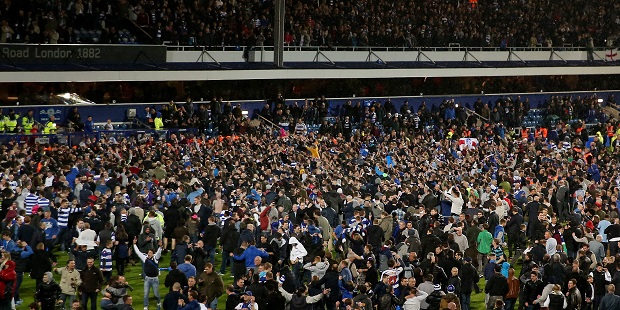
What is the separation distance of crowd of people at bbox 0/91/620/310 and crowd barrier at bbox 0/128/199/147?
14.4 inches

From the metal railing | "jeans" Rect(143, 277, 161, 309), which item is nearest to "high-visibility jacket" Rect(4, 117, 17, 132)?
the metal railing

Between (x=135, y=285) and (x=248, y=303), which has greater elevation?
(x=248, y=303)

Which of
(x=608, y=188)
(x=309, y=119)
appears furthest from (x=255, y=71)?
(x=608, y=188)

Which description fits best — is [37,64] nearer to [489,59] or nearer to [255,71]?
[255,71]

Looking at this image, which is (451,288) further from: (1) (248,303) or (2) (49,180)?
(2) (49,180)

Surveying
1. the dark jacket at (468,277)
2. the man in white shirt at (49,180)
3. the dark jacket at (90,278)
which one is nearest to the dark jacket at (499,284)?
the dark jacket at (468,277)

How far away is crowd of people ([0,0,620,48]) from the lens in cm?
3406

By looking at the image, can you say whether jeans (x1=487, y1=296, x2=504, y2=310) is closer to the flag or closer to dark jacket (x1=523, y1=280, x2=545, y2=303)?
dark jacket (x1=523, y1=280, x2=545, y2=303)

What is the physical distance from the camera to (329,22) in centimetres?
4200

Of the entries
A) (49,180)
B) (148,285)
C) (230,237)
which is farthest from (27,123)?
(148,285)

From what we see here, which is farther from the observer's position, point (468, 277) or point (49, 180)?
point (49, 180)

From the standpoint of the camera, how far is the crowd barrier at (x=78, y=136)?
27859 millimetres

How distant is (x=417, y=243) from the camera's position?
17.8 meters

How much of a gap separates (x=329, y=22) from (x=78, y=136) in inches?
612
